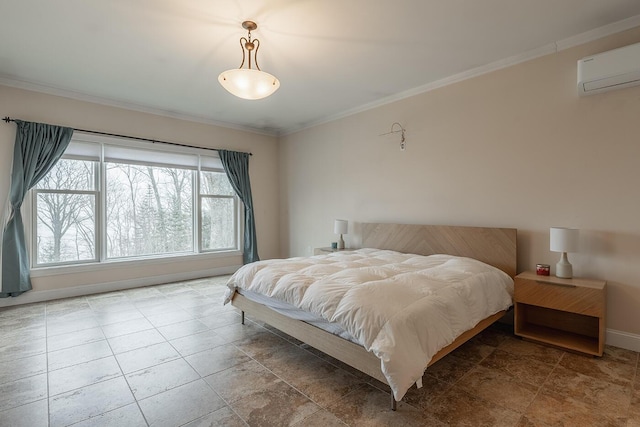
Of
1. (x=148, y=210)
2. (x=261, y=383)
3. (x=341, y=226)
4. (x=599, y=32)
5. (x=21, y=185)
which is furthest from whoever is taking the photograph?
(x=148, y=210)

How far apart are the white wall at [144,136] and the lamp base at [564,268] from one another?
4.69 m

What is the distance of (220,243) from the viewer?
5699 millimetres

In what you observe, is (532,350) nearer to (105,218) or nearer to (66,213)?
(105,218)

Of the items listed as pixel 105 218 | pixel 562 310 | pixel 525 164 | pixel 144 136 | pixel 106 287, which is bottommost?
pixel 106 287

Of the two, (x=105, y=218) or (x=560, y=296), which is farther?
(x=105, y=218)

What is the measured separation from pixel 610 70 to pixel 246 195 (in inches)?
198


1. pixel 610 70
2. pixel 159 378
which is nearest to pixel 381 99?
pixel 610 70

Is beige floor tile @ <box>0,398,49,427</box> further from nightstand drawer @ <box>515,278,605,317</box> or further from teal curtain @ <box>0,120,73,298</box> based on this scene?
nightstand drawer @ <box>515,278,605,317</box>

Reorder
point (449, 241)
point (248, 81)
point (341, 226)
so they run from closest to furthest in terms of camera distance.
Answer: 1. point (248, 81)
2. point (449, 241)
3. point (341, 226)

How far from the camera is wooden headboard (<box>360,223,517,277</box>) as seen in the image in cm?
319

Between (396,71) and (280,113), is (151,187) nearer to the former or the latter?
(280,113)

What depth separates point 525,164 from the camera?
125 inches

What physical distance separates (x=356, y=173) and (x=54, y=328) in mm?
4087

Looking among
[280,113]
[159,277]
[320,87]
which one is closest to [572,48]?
[320,87]
